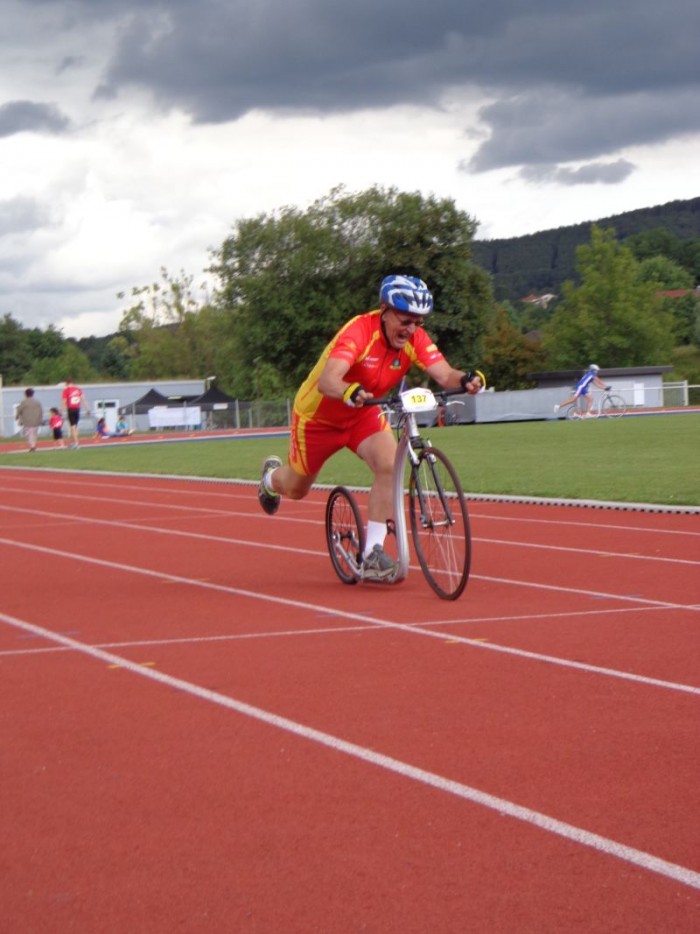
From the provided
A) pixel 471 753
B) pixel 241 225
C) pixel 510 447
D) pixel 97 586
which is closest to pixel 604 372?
pixel 241 225

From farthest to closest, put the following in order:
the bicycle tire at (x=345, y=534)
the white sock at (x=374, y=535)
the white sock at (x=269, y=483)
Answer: the white sock at (x=269, y=483), the bicycle tire at (x=345, y=534), the white sock at (x=374, y=535)

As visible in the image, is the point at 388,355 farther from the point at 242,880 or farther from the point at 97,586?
the point at 242,880

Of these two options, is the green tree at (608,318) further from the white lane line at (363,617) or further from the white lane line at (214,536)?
the white lane line at (363,617)

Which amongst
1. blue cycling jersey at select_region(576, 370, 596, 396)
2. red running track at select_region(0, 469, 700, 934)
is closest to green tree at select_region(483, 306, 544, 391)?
blue cycling jersey at select_region(576, 370, 596, 396)

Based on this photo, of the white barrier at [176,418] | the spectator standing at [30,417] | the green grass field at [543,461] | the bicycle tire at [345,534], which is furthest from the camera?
the white barrier at [176,418]

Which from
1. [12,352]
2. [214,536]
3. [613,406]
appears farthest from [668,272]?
[214,536]

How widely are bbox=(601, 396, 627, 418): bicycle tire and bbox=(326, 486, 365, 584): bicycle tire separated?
130ft

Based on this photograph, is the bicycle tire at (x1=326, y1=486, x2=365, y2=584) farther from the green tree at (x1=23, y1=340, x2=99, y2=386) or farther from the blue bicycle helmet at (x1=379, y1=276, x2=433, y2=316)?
the green tree at (x1=23, y1=340, x2=99, y2=386)

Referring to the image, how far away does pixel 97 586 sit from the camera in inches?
402

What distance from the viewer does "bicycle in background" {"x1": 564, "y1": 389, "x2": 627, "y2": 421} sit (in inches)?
1849

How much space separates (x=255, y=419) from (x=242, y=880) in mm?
56057

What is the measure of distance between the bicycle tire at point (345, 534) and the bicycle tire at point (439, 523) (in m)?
0.60

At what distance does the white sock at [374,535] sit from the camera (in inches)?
374

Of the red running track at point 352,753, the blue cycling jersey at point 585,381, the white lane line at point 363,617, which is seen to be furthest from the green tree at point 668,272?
the red running track at point 352,753
